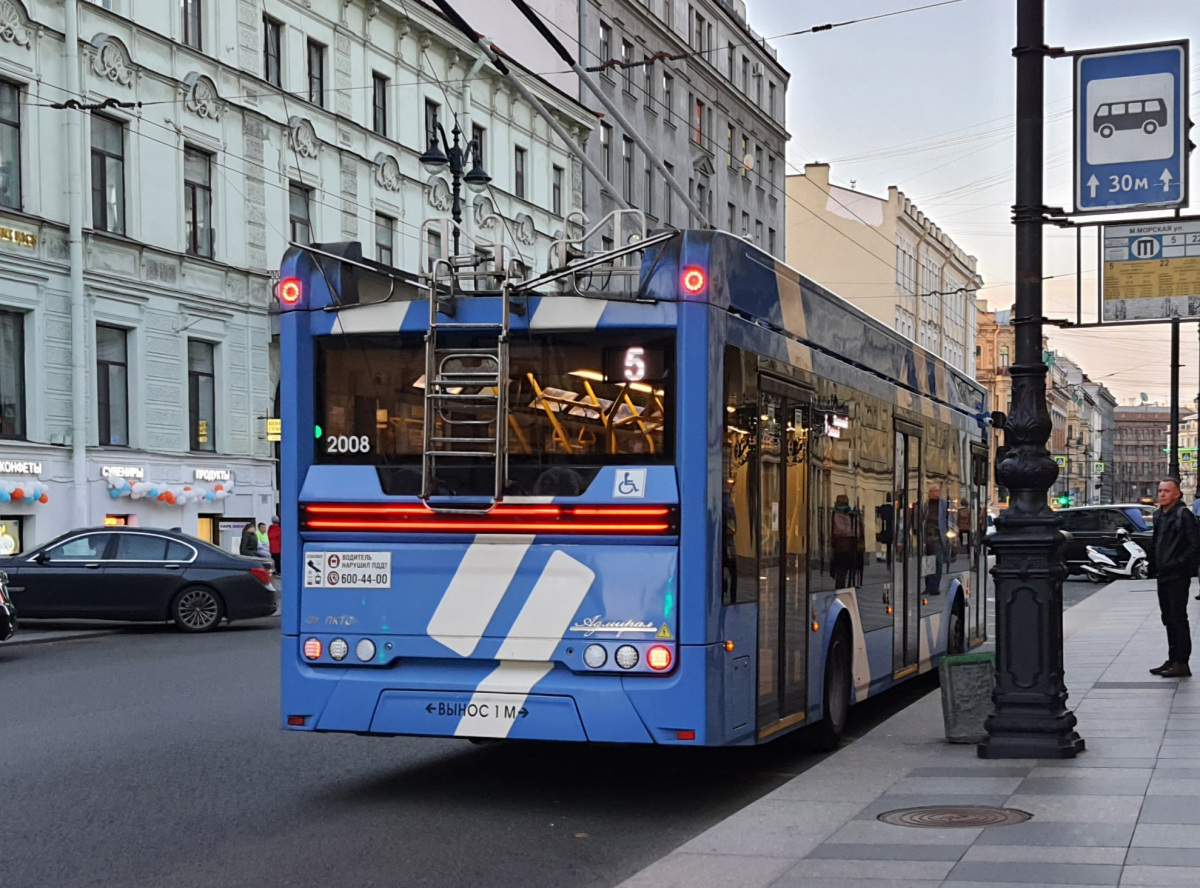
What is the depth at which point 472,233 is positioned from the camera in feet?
138

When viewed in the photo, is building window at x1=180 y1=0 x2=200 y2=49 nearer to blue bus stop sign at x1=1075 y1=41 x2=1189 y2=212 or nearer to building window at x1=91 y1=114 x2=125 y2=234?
building window at x1=91 y1=114 x2=125 y2=234

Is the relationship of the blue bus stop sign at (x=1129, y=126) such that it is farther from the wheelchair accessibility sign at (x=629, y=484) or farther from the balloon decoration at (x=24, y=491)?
the balloon decoration at (x=24, y=491)

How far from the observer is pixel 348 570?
909cm

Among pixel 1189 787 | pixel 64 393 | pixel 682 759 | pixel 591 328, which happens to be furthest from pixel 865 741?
pixel 64 393

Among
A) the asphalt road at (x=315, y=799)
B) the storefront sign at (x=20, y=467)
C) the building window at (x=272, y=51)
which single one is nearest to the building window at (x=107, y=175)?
the storefront sign at (x=20, y=467)

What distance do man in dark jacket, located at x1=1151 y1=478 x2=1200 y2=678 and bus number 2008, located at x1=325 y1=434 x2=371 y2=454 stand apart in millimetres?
8319

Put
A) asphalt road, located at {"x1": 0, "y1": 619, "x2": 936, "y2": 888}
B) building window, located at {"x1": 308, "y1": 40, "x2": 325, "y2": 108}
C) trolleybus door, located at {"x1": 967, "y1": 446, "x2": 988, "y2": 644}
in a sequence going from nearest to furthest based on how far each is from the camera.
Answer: asphalt road, located at {"x1": 0, "y1": 619, "x2": 936, "y2": 888} → trolleybus door, located at {"x1": 967, "y1": 446, "x2": 988, "y2": 644} → building window, located at {"x1": 308, "y1": 40, "x2": 325, "y2": 108}

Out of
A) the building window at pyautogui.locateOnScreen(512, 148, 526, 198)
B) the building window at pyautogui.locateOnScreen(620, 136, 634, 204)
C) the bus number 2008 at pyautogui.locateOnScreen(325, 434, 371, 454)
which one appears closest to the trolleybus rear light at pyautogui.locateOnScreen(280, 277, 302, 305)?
the bus number 2008 at pyautogui.locateOnScreen(325, 434, 371, 454)

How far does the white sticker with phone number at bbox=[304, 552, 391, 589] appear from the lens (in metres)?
9.02

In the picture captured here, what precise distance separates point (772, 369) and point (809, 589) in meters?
1.60

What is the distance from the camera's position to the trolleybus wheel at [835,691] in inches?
436

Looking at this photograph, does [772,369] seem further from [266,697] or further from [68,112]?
[68,112]

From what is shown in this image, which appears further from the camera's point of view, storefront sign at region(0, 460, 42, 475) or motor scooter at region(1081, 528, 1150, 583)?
motor scooter at region(1081, 528, 1150, 583)

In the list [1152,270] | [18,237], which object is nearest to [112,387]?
[18,237]
